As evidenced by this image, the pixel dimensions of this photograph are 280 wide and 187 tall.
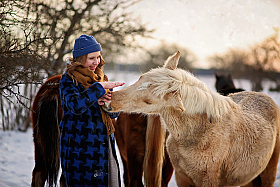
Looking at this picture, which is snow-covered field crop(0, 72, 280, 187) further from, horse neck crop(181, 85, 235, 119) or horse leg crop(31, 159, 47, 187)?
horse neck crop(181, 85, 235, 119)

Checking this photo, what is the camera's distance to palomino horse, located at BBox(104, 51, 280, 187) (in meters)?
1.87

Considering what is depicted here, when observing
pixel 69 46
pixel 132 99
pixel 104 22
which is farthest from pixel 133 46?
pixel 132 99

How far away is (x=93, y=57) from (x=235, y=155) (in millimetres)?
1574

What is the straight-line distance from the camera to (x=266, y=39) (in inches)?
611

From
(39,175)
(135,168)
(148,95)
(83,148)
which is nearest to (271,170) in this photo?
(135,168)

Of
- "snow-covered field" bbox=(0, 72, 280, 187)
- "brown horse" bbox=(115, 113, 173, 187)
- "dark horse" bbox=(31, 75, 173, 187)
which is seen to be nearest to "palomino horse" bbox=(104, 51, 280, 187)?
"brown horse" bbox=(115, 113, 173, 187)

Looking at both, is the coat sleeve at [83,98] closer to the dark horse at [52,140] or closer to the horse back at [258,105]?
the dark horse at [52,140]

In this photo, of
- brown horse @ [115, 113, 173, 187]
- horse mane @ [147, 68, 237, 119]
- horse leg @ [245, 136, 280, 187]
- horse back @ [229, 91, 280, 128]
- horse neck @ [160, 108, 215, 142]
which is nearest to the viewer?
horse mane @ [147, 68, 237, 119]

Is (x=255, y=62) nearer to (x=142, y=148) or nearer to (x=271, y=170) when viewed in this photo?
(x=271, y=170)

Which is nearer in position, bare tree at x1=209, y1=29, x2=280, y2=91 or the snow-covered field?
the snow-covered field

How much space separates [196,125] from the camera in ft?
6.55

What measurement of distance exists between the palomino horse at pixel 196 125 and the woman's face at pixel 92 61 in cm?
46

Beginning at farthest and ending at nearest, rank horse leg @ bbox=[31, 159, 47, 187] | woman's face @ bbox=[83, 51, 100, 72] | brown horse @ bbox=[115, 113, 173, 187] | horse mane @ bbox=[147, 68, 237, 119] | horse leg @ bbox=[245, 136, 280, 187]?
horse leg @ bbox=[31, 159, 47, 187]
brown horse @ bbox=[115, 113, 173, 187]
horse leg @ bbox=[245, 136, 280, 187]
woman's face @ bbox=[83, 51, 100, 72]
horse mane @ bbox=[147, 68, 237, 119]

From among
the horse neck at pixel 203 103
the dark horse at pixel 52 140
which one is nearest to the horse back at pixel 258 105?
the horse neck at pixel 203 103
